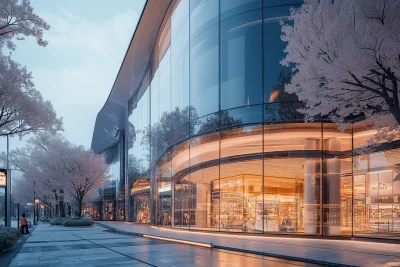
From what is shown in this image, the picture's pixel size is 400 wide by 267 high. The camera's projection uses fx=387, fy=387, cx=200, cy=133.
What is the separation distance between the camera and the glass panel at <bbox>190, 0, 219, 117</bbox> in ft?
80.2

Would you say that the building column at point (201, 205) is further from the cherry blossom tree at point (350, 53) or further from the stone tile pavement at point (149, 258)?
the cherry blossom tree at point (350, 53)

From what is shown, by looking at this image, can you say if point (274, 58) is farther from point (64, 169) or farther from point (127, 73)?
point (64, 169)

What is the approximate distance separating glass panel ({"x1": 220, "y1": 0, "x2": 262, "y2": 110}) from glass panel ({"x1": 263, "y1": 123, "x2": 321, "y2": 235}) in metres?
2.45

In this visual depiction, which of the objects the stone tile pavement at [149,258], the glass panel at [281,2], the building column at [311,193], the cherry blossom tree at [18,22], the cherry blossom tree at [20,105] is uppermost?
the glass panel at [281,2]

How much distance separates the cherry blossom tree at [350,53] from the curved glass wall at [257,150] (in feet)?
30.1

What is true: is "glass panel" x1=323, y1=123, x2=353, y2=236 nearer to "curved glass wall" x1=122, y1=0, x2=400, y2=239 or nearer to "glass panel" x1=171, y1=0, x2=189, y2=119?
"curved glass wall" x1=122, y1=0, x2=400, y2=239

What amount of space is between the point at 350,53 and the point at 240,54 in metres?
13.4

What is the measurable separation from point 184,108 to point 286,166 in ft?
30.3

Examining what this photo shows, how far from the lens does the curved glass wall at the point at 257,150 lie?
66.2 feet

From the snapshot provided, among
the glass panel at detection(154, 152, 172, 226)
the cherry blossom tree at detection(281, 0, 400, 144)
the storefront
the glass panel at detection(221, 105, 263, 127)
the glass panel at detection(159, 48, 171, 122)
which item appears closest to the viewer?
the cherry blossom tree at detection(281, 0, 400, 144)

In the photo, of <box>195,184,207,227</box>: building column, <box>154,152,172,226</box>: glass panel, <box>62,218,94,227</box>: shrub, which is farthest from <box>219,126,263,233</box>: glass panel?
<box>62,218,94,227</box>: shrub

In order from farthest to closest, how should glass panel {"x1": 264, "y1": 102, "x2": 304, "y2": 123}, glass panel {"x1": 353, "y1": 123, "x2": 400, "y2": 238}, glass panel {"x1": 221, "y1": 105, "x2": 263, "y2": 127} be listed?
glass panel {"x1": 221, "y1": 105, "x2": 263, "y2": 127}
glass panel {"x1": 264, "y1": 102, "x2": 304, "y2": 123}
glass panel {"x1": 353, "y1": 123, "x2": 400, "y2": 238}

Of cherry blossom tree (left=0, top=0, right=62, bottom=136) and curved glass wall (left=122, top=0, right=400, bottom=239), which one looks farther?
curved glass wall (left=122, top=0, right=400, bottom=239)

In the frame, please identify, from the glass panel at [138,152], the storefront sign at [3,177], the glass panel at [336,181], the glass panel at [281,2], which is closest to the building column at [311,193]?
the glass panel at [336,181]
